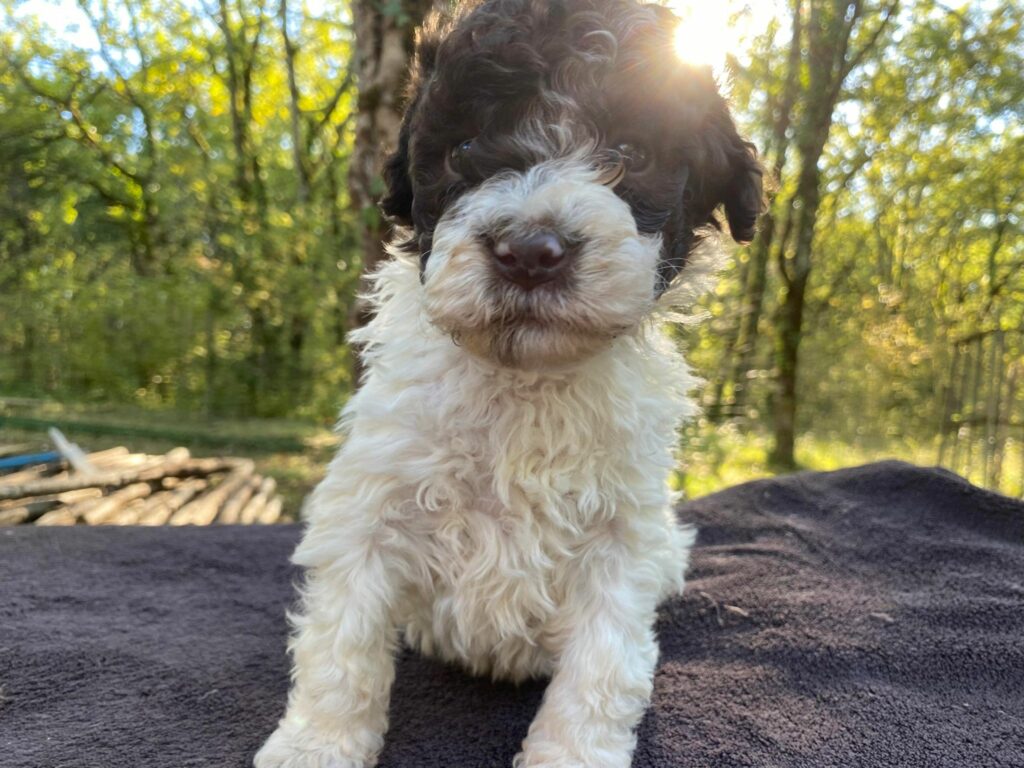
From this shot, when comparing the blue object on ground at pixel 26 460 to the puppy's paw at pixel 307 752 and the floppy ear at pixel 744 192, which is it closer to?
the puppy's paw at pixel 307 752

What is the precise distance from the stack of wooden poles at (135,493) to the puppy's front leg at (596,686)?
9.79 ft

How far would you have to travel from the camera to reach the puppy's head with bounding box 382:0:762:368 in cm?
146

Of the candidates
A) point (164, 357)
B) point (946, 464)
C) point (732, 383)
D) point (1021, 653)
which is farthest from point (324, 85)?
point (1021, 653)

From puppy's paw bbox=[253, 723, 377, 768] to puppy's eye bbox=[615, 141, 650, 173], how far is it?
160 cm

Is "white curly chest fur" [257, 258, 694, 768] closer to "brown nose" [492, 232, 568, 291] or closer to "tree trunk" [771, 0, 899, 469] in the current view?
"brown nose" [492, 232, 568, 291]

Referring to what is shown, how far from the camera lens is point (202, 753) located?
5.94ft

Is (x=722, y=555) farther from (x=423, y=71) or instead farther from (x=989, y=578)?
(x=423, y=71)

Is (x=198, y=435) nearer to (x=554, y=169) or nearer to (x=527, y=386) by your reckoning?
(x=527, y=386)

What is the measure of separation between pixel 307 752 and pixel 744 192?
6.17 ft

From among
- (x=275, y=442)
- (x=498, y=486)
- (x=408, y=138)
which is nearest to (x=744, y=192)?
(x=408, y=138)

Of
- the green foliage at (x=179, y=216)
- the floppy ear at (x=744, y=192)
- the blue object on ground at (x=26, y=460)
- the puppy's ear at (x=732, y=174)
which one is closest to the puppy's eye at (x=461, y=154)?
the puppy's ear at (x=732, y=174)

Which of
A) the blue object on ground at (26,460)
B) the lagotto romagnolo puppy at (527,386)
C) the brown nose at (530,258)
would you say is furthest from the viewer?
the blue object on ground at (26,460)

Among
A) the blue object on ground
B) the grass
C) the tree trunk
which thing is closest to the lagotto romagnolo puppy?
the blue object on ground

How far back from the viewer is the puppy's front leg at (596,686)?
171 centimetres
